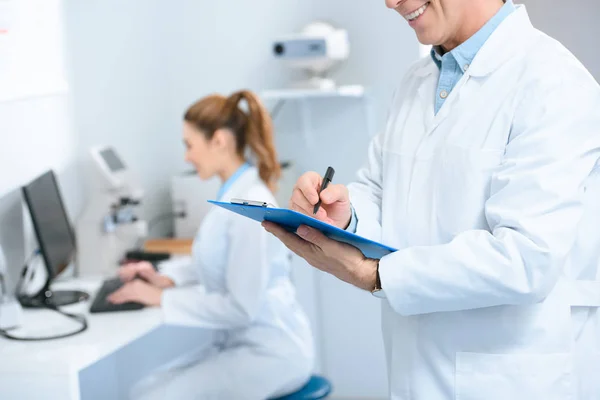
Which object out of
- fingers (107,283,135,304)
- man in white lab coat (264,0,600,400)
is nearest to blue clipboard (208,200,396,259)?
man in white lab coat (264,0,600,400)

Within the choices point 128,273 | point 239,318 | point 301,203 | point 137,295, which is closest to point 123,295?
point 137,295

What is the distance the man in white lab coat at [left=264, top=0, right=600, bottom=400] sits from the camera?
1339 mm

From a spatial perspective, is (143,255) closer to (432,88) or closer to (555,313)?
(432,88)

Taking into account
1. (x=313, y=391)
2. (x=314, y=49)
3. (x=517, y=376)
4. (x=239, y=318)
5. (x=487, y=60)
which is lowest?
(x=313, y=391)

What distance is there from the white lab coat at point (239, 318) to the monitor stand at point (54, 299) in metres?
0.29

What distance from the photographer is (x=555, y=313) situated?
145 centimetres

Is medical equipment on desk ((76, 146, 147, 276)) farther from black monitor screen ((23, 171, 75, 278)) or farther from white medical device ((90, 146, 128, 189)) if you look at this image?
black monitor screen ((23, 171, 75, 278))

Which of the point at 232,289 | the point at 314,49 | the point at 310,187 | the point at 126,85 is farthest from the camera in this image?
the point at 126,85

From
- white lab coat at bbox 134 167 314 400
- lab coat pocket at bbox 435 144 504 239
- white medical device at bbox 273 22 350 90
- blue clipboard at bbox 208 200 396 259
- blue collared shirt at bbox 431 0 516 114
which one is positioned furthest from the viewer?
white medical device at bbox 273 22 350 90

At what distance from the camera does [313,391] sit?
7.63 feet

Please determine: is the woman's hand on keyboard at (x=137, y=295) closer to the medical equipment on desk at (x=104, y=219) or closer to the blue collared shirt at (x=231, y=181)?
the blue collared shirt at (x=231, y=181)

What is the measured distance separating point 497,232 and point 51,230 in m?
1.48

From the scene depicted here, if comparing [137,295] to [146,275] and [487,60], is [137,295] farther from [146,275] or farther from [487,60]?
[487,60]

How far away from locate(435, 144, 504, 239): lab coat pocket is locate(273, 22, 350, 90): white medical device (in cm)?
168
